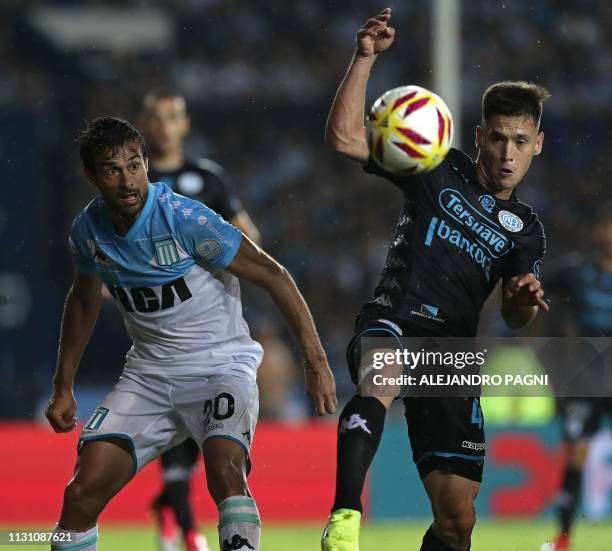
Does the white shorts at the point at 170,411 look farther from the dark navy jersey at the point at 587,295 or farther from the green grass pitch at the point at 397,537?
the dark navy jersey at the point at 587,295

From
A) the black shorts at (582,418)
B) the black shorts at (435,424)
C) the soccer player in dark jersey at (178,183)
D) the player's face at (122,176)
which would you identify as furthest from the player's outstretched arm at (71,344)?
the black shorts at (582,418)

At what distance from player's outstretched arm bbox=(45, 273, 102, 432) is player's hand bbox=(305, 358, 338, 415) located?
1076mm

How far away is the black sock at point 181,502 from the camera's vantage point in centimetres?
769

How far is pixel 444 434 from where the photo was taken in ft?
18.0

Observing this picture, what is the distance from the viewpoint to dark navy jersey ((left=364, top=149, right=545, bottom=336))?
18.2 ft

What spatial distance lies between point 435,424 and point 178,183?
2913 mm

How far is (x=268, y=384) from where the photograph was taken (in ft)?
37.1

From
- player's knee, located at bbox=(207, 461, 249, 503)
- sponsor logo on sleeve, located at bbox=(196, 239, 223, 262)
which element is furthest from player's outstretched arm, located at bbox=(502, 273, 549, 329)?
player's knee, located at bbox=(207, 461, 249, 503)

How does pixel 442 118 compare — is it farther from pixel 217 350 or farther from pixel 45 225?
pixel 45 225

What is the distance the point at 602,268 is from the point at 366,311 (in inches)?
162

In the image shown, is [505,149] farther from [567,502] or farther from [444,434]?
[567,502]

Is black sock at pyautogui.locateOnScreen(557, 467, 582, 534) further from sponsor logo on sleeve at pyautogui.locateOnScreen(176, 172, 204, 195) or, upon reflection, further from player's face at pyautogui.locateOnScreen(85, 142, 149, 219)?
player's face at pyautogui.locateOnScreen(85, 142, 149, 219)

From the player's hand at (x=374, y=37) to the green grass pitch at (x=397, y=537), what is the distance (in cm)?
426

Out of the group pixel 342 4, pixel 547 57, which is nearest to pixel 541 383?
pixel 547 57
